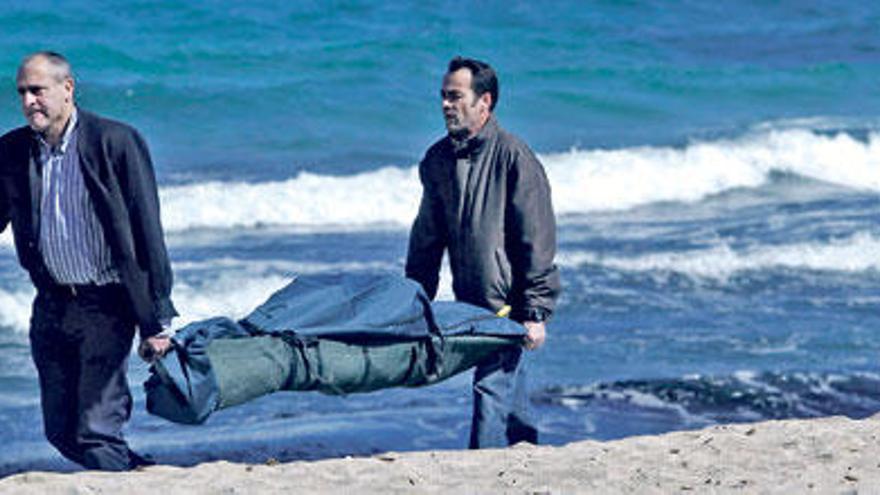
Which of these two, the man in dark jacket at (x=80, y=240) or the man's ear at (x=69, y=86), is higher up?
the man's ear at (x=69, y=86)

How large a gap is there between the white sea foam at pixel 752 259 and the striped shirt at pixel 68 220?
7.81 metres

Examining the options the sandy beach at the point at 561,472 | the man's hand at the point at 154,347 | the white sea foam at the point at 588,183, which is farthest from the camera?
the white sea foam at the point at 588,183

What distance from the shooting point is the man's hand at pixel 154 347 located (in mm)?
7328

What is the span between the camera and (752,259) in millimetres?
15156

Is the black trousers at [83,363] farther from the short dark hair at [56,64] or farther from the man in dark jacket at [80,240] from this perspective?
the short dark hair at [56,64]

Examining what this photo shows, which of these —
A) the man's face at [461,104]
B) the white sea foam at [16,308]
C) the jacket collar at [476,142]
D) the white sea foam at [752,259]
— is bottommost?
the white sea foam at [16,308]

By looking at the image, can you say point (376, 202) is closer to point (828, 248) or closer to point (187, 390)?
point (828, 248)

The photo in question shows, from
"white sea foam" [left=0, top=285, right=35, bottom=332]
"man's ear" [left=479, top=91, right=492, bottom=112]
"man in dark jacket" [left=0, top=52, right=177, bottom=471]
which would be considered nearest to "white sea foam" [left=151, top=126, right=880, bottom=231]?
"white sea foam" [left=0, top=285, right=35, bottom=332]

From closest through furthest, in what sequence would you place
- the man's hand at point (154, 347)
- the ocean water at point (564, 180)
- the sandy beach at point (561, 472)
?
the man's hand at point (154, 347)
the sandy beach at point (561, 472)
the ocean water at point (564, 180)

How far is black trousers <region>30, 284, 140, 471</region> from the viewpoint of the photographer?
7.39 meters

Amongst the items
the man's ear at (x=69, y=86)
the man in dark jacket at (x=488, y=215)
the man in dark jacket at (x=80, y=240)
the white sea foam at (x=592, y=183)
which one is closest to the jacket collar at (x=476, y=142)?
the man in dark jacket at (x=488, y=215)

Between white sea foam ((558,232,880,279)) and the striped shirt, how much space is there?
307 inches

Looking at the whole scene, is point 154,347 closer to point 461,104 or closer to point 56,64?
point 56,64

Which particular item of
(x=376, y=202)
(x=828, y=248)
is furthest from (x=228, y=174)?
(x=828, y=248)
